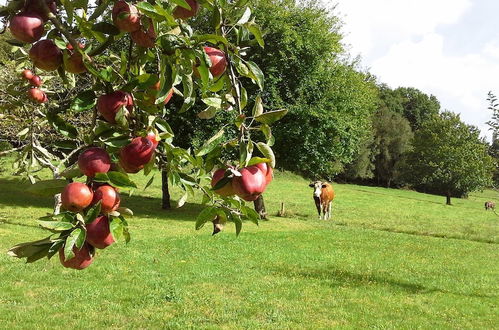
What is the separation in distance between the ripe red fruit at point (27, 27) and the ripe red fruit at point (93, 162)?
302 mm

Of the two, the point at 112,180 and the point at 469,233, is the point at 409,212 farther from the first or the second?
the point at 112,180

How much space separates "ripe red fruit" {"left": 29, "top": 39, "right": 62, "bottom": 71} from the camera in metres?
1.14

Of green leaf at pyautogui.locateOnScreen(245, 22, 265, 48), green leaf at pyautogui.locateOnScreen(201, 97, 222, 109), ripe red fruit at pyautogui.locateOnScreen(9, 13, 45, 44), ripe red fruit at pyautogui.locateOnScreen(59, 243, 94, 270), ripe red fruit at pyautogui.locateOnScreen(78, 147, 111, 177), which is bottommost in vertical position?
ripe red fruit at pyautogui.locateOnScreen(59, 243, 94, 270)

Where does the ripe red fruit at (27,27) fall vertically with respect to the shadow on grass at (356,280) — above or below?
above

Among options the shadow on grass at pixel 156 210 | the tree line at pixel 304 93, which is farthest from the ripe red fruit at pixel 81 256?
the shadow on grass at pixel 156 210

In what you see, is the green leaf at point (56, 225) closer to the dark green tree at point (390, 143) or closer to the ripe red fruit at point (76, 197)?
the ripe red fruit at point (76, 197)

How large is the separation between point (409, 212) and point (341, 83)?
10.3 meters

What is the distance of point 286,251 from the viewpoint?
11.4 metres

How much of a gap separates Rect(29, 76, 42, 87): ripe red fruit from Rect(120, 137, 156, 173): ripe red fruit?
1.63 meters

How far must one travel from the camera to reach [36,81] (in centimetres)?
249

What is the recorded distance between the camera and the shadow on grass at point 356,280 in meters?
8.55

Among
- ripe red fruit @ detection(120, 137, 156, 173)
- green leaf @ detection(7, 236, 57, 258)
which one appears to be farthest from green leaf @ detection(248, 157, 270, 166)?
green leaf @ detection(7, 236, 57, 258)

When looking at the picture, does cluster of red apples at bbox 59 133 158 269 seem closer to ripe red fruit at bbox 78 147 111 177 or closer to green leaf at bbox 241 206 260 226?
ripe red fruit at bbox 78 147 111 177

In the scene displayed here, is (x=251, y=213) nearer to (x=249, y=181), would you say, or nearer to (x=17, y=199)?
(x=249, y=181)
